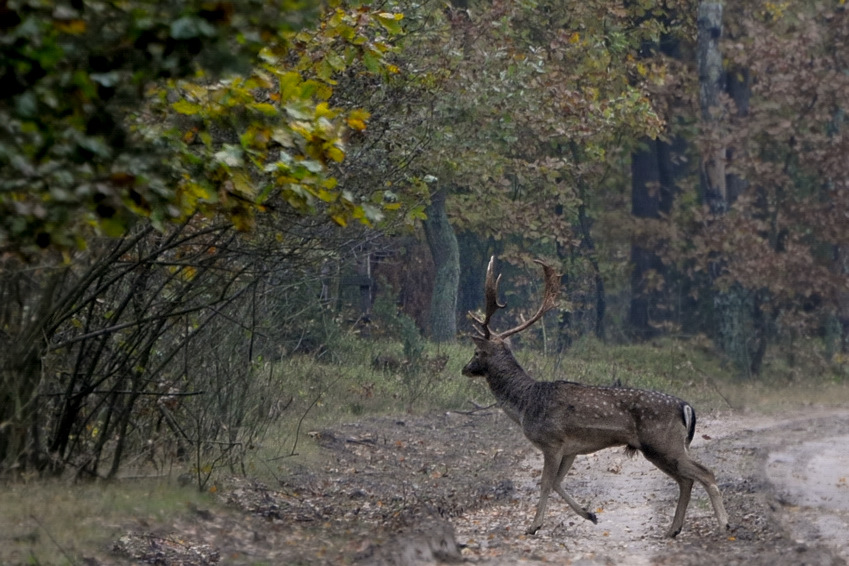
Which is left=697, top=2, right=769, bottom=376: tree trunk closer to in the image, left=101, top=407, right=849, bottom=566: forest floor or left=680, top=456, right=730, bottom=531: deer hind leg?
left=101, top=407, right=849, bottom=566: forest floor

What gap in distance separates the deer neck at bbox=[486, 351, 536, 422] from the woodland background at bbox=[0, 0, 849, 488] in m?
1.65

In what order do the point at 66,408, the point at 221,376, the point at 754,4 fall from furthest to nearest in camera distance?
the point at 754,4 < the point at 221,376 < the point at 66,408

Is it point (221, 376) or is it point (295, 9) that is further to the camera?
point (221, 376)

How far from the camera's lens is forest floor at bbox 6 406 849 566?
8.27 metres

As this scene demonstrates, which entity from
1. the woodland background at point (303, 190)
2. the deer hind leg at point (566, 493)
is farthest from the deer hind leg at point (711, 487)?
the woodland background at point (303, 190)

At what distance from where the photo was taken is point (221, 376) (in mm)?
10336

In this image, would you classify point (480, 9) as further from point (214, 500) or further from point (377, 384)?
point (214, 500)

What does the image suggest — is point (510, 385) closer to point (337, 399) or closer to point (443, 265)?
point (337, 399)

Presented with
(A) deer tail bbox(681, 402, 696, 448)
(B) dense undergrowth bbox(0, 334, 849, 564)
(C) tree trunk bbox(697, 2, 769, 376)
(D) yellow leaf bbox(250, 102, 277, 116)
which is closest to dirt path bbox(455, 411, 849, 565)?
(A) deer tail bbox(681, 402, 696, 448)

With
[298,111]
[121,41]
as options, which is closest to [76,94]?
[121,41]

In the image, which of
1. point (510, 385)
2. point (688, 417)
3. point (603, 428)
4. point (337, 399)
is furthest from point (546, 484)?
point (337, 399)

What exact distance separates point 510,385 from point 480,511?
1196mm

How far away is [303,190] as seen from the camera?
19.8 ft

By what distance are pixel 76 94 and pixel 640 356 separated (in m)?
25.3
